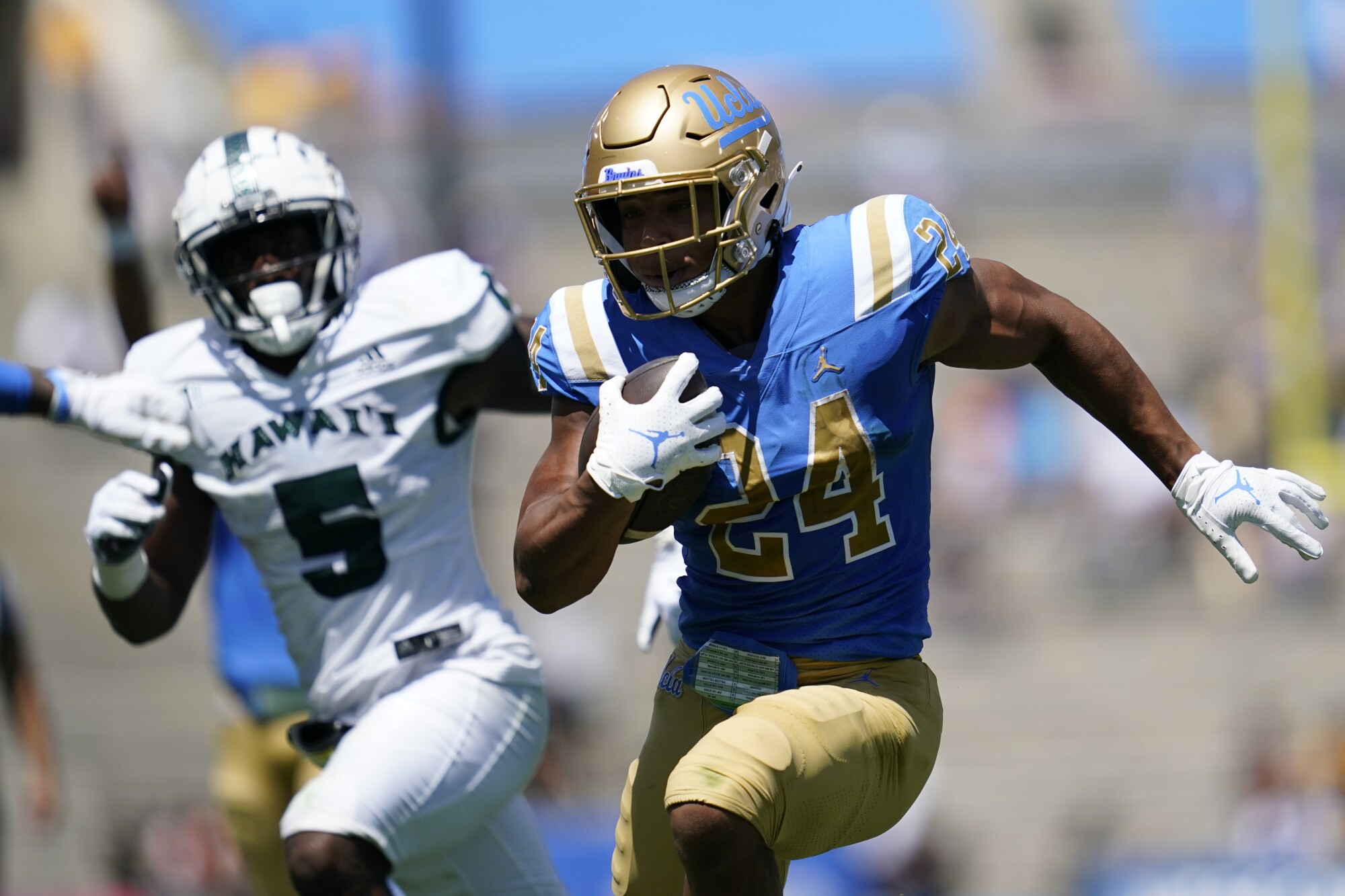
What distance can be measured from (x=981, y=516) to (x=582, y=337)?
905 cm

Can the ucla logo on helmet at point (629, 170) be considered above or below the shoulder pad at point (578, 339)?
above

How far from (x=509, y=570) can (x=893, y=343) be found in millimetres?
8740

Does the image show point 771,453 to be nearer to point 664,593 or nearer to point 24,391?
point 664,593

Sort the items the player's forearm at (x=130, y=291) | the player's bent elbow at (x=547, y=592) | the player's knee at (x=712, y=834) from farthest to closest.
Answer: the player's forearm at (x=130, y=291) → the player's bent elbow at (x=547, y=592) → the player's knee at (x=712, y=834)

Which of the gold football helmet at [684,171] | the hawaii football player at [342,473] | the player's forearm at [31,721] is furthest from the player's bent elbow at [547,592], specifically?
the player's forearm at [31,721]

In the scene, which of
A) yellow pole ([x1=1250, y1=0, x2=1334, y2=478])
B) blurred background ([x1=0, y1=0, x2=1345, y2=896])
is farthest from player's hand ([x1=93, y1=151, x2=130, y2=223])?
yellow pole ([x1=1250, y1=0, x2=1334, y2=478])

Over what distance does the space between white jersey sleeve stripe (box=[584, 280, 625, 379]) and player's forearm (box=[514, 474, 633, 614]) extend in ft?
0.88

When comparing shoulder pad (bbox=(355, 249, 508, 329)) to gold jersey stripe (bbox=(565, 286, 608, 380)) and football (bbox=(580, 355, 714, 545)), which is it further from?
football (bbox=(580, 355, 714, 545))

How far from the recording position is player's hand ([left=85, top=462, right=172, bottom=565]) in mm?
3434

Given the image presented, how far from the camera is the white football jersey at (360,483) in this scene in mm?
3641

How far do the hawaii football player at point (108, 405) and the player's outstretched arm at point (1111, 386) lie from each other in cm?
170

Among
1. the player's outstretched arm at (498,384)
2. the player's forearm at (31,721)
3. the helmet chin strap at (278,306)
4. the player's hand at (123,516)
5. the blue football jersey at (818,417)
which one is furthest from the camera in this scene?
the player's forearm at (31,721)

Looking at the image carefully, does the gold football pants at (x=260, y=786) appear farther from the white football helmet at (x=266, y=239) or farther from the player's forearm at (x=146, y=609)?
the white football helmet at (x=266, y=239)

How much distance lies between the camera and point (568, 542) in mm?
2795
